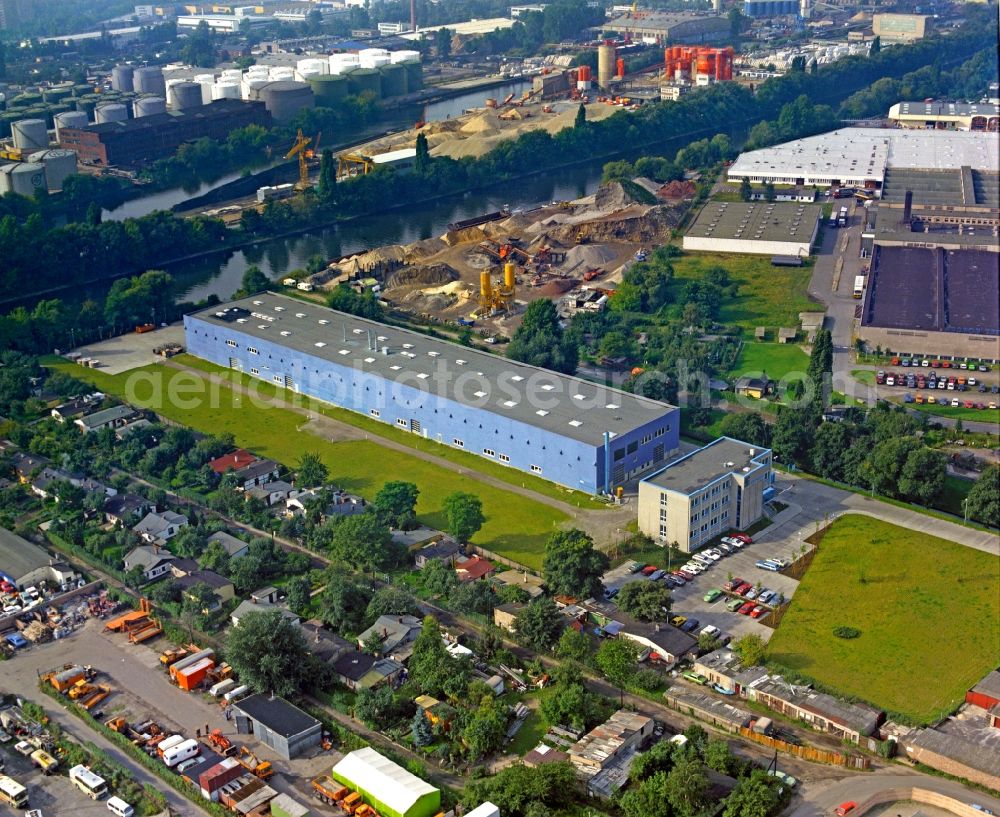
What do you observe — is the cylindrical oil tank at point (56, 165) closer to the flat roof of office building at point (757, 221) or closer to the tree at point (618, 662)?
the flat roof of office building at point (757, 221)

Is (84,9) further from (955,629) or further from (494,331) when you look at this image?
(955,629)

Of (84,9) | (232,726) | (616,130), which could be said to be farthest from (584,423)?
(84,9)

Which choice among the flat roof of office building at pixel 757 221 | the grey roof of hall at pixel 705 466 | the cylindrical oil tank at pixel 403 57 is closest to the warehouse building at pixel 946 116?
the flat roof of office building at pixel 757 221

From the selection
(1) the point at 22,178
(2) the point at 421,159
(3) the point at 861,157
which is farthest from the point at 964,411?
(1) the point at 22,178

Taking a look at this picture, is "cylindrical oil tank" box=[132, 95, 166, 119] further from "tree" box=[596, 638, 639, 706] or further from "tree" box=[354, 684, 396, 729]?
"tree" box=[596, 638, 639, 706]

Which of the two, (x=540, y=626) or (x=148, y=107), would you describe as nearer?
(x=540, y=626)

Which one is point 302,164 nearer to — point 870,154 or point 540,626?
point 870,154

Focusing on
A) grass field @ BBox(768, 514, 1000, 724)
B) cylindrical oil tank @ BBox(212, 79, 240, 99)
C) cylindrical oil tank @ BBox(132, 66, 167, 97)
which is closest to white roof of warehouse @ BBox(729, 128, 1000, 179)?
grass field @ BBox(768, 514, 1000, 724)
